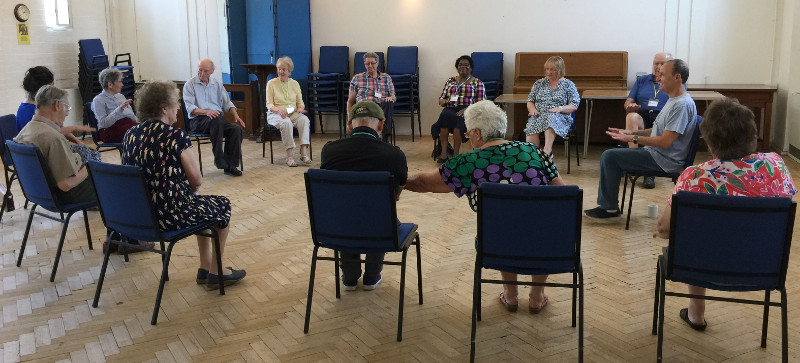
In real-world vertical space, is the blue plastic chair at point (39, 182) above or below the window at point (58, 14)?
below

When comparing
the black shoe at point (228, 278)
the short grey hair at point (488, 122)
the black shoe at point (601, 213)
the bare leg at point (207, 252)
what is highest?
the short grey hair at point (488, 122)

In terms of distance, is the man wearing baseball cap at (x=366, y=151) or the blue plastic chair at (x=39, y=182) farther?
the blue plastic chair at (x=39, y=182)

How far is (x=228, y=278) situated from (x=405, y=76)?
19.3 feet

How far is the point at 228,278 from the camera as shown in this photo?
4.21m

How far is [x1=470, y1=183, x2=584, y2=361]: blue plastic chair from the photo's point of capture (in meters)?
2.98

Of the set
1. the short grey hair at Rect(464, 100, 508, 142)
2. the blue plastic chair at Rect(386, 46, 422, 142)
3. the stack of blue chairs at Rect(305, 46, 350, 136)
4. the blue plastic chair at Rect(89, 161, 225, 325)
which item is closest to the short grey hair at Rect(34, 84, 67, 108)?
the blue plastic chair at Rect(89, 161, 225, 325)

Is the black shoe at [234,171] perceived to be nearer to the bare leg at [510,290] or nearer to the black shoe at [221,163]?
the black shoe at [221,163]

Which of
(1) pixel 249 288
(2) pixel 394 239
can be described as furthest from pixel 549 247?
(1) pixel 249 288

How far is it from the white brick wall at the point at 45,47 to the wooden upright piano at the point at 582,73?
612cm

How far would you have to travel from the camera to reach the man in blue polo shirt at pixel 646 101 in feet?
23.0

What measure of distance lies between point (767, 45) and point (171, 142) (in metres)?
7.58

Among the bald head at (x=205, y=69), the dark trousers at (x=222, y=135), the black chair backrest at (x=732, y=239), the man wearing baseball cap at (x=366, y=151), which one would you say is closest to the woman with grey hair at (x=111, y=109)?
the dark trousers at (x=222, y=135)

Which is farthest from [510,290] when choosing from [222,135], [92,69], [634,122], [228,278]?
[92,69]

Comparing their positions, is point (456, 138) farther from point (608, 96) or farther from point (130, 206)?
point (130, 206)
